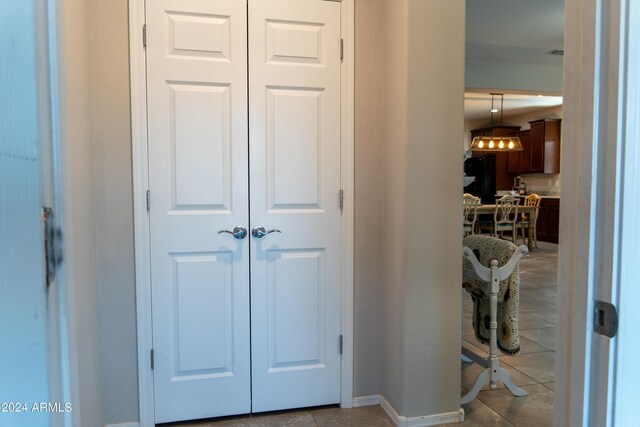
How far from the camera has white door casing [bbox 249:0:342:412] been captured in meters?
2.45

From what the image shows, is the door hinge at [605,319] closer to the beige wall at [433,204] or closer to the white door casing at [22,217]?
the white door casing at [22,217]

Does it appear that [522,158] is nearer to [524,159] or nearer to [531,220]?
[524,159]

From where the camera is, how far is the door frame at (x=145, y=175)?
2.26 meters

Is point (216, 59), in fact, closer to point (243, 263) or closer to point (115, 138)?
point (115, 138)

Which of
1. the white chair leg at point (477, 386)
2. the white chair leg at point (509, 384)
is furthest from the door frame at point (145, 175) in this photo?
the white chair leg at point (509, 384)

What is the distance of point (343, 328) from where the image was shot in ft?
8.49

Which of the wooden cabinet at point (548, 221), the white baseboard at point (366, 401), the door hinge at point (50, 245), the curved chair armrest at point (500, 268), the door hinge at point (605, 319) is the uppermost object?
the door hinge at point (50, 245)

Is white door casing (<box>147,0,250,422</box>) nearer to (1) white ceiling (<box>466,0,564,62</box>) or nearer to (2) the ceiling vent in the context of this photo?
(1) white ceiling (<box>466,0,564,62</box>)

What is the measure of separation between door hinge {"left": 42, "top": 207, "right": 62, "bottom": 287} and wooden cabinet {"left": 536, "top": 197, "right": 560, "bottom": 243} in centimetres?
969

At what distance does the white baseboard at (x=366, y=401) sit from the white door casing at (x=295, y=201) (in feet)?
0.47

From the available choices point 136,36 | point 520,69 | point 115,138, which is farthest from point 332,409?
point 520,69

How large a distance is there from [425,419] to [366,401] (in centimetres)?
37

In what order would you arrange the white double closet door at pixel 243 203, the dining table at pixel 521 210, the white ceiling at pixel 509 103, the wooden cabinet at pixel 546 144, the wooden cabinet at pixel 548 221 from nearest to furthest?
the white double closet door at pixel 243 203 → the dining table at pixel 521 210 → the white ceiling at pixel 509 103 → the wooden cabinet at pixel 548 221 → the wooden cabinet at pixel 546 144

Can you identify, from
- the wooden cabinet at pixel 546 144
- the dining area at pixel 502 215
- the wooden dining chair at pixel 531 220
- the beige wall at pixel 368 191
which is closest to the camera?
the beige wall at pixel 368 191
